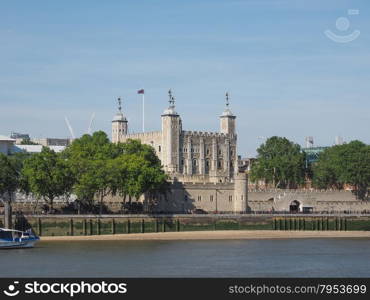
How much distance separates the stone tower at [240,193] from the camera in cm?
13132

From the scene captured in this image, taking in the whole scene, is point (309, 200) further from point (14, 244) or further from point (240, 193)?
point (14, 244)

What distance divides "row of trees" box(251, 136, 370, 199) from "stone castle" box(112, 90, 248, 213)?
528 centimetres

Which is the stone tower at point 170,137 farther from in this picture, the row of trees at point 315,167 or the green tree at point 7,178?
the green tree at point 7,178

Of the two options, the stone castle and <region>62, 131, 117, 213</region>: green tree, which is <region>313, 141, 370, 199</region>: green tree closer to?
the stone castle

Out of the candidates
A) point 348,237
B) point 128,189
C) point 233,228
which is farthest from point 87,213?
point 348,237

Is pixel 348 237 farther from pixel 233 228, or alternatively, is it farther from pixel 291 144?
pixel 291 144

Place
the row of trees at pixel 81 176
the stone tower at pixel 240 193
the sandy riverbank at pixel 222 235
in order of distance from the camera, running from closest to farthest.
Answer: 1. the sandy riverbank at pixel 222 235
2. the row of trees at pixel 81 176
3. the stone tower at pixel 240 193

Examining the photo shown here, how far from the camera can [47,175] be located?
114 meters

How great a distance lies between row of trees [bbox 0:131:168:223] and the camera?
374 ft

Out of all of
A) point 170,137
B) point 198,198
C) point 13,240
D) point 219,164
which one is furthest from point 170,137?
point 13,240

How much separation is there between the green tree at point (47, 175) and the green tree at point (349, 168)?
45.3 metres

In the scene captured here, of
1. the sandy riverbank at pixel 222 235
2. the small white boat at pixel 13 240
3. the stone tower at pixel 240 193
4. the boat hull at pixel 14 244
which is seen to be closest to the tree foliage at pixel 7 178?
the sandy riverbank at pixel 222 235

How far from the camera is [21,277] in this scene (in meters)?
70.6

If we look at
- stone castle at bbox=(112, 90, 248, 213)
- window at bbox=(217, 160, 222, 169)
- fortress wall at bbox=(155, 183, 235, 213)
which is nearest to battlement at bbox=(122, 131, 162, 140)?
stone castle at bbox=(112, 90, 248, 213)
